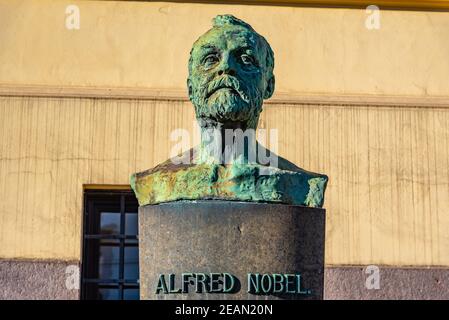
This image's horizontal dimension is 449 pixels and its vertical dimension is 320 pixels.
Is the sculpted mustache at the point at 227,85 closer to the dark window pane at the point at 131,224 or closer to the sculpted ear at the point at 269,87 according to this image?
the sculpted ear at the point at 269,87

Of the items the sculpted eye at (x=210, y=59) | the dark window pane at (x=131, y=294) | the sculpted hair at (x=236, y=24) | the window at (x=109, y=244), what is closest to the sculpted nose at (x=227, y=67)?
the sculpted eye at (x=210, y=59)

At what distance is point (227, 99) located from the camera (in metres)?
9.33

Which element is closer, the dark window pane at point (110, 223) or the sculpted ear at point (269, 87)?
the sculpted ear at point (269, 87)

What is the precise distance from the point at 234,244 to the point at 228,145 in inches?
28.9

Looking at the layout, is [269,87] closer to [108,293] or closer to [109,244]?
[109,244]

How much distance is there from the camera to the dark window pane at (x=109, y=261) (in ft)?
52.5

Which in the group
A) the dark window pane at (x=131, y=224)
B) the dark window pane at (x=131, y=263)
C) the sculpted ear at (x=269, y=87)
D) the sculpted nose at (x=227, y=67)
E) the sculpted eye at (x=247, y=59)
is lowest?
the dark window pane at (x=131, y=263)

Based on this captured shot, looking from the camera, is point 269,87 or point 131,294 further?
point 131,294

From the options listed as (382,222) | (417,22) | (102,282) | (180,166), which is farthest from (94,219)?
(180,166)

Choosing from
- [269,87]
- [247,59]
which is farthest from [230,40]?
[269,87]

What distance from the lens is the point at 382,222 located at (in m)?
14.3

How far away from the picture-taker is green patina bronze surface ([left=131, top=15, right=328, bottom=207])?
9.23 meters

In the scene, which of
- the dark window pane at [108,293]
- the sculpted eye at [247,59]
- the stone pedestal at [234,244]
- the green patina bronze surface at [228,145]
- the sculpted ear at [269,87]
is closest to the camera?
the stone pedestal at [234,244]

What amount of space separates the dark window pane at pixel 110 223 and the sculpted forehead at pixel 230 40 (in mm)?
6253
